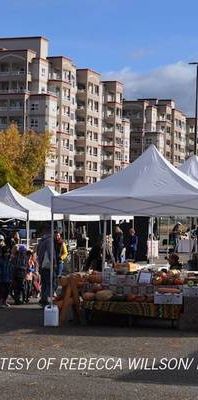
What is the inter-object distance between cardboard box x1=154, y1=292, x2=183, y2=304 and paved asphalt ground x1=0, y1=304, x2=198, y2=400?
1.65ft

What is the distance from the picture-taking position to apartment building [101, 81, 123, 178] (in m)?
126

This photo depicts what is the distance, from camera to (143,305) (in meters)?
13.1

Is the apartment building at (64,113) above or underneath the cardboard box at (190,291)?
above

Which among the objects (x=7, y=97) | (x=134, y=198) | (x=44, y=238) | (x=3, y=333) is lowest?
(x=3, y=333)

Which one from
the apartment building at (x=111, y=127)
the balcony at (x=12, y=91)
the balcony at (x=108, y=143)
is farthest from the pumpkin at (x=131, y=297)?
the balcony at (x=108, y=143)

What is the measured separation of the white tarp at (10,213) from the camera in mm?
22823

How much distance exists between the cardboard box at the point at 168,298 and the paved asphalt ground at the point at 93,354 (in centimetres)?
50

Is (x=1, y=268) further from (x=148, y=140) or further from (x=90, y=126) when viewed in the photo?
(x=148, y=140)

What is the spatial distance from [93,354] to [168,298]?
323 cm

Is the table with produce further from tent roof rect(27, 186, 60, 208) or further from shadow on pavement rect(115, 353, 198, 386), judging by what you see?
tent roof rect(27, 186, 60, 208)

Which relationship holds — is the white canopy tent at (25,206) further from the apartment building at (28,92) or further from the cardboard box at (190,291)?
the apartment building at (28,92)

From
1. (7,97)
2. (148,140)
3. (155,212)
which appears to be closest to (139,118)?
(148,140)

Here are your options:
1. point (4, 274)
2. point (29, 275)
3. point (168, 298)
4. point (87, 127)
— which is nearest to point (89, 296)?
point (168, 298)

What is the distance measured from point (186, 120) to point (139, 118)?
974 inches
